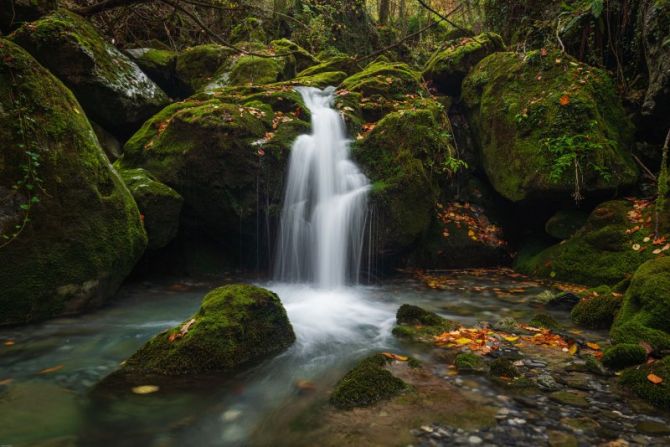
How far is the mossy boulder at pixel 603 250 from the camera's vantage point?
22.3 ft

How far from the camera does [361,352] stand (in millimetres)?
4547

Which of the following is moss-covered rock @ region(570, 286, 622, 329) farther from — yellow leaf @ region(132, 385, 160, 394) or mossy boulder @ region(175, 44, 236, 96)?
mossy boulder @ region(175, 44, 236, 96)

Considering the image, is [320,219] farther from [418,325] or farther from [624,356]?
A: [624,356]

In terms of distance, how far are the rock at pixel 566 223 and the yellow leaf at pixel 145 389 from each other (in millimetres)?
7949

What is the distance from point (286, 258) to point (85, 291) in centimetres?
373

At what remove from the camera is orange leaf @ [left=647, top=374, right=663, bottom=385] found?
302cm

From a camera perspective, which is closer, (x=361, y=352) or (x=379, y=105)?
(x=361, y=352)

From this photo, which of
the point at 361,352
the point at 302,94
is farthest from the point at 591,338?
the point at 302,94

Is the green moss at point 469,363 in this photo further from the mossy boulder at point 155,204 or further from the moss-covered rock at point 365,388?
the mossy boulder at point 155,204

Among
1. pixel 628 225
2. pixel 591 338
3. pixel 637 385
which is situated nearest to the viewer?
pixel 637 385

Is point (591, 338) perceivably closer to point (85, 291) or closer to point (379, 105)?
point (85, 291)

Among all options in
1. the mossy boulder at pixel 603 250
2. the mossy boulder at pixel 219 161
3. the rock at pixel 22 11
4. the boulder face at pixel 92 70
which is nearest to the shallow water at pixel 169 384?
the mossy boulder at pixel 603 250

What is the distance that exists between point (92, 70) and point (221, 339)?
7082 mm

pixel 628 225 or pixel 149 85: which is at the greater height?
pixel 149 85
